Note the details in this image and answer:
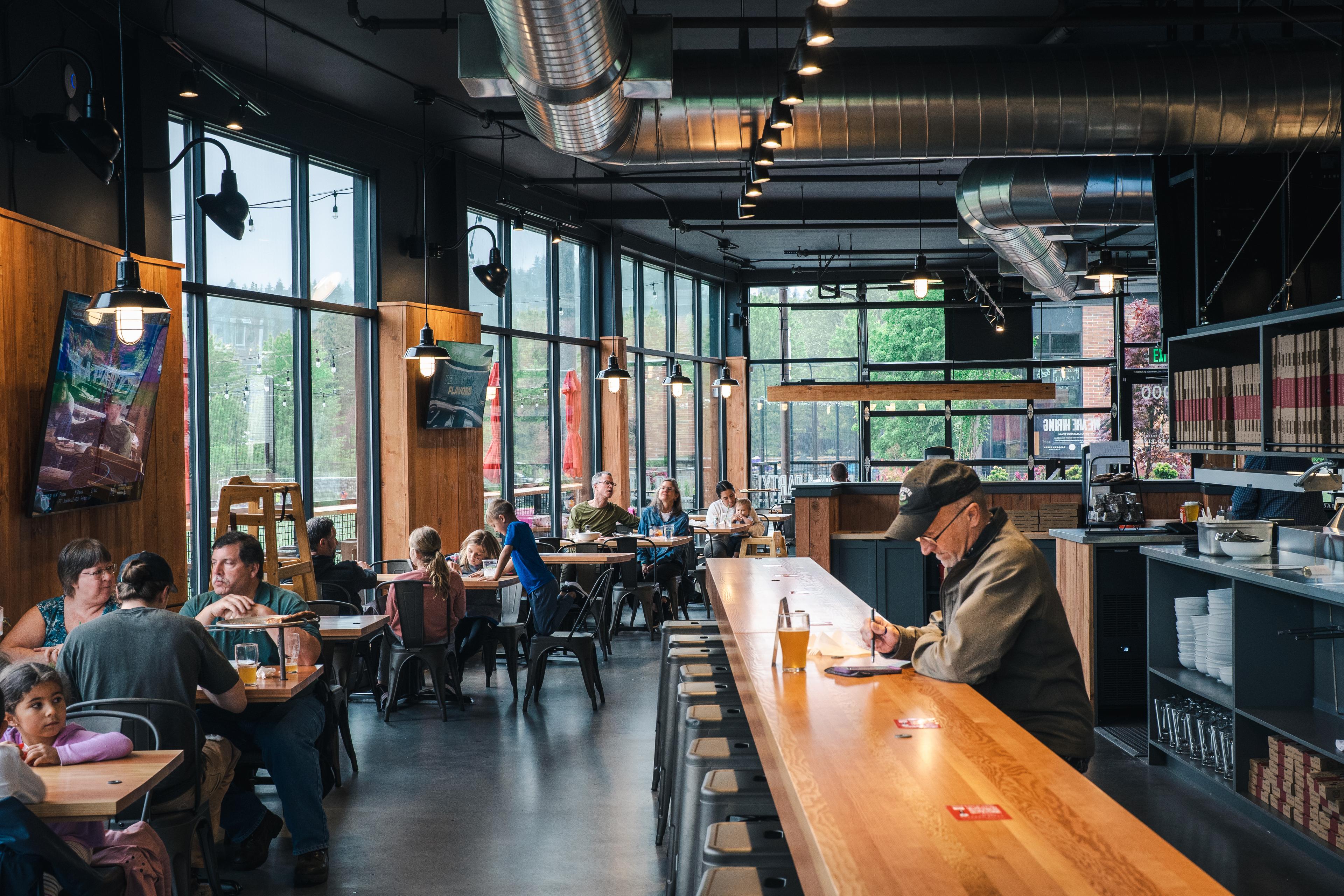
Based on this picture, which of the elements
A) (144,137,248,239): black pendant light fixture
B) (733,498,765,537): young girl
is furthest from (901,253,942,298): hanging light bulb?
(144,137,248,239): black pendant light fixture

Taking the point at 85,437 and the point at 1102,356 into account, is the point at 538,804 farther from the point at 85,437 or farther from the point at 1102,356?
the point at 1102,356

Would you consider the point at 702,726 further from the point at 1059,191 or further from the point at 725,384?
the point at 725,384

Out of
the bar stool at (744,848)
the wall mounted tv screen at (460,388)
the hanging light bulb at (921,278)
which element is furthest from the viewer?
the hanging light bulb at (921,278)

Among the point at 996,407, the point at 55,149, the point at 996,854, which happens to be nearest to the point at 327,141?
the point at 55,149

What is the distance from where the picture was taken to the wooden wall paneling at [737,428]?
54.4ft

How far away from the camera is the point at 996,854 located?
1.57 m

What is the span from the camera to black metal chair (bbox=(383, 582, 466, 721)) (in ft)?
21.4

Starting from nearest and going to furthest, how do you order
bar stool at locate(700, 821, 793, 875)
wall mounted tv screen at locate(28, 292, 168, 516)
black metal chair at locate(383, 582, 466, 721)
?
bar stool at locate(700, 821, 793, 875) → wall mounted tv screen at locate(28, 292, 168, 516) → black metal chair at locate(383, 582, 466, 721)

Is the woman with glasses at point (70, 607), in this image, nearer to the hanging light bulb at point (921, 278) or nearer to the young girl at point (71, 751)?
the young girl at point (71, 751)

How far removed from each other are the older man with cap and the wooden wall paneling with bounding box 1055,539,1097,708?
11.9 feet

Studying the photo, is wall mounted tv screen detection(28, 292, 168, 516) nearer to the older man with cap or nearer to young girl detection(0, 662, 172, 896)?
young girl detection(0, 662, 172, 896)

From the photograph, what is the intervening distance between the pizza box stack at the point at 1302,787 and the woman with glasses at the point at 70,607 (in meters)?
4.83

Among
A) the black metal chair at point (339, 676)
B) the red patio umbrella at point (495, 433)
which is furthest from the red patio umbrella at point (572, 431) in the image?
the black metal chair at point (339, 676)

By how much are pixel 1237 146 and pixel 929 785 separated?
5.26 m
